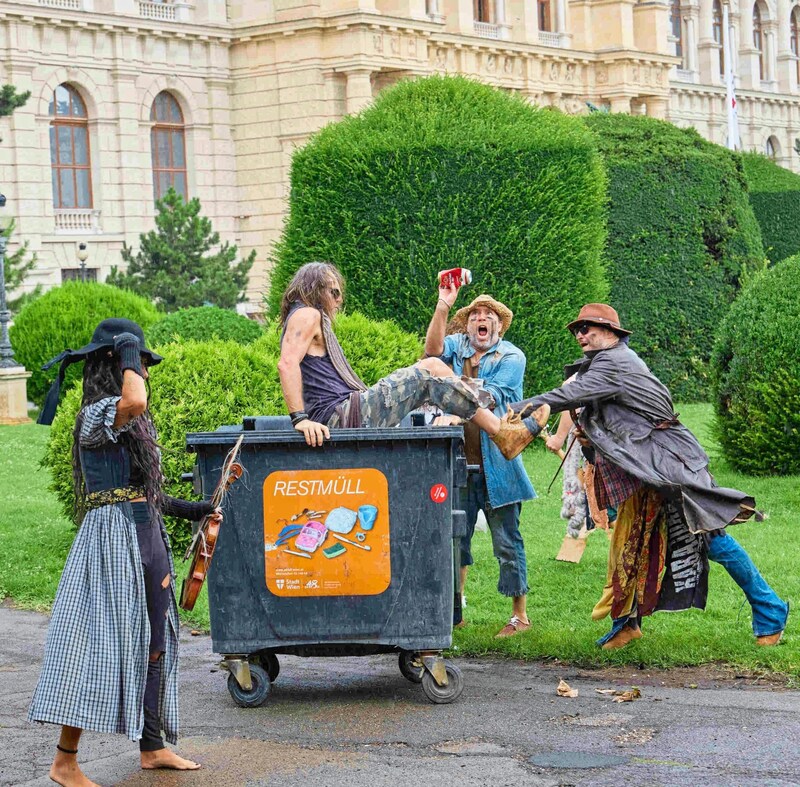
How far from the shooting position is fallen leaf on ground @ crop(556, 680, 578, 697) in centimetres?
654

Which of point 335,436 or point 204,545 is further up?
point 335,436

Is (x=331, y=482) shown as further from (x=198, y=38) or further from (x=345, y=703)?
(x=198, y=38)

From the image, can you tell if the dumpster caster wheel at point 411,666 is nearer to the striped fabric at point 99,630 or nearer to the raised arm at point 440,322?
the striped fabric at point 99,630

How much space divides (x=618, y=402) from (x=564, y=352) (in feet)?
27.9

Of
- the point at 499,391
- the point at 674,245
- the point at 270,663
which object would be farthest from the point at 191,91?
the point at 270,663

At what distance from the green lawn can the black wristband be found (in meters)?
2.73

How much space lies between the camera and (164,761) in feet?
18.4

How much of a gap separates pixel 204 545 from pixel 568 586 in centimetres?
348

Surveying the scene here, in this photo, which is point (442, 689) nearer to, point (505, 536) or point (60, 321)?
point (505, 536)

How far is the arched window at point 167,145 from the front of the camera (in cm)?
3866

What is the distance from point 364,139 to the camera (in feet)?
49.2

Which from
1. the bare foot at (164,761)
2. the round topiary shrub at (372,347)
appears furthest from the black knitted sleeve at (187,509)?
the round topiary shrub at (372,347)

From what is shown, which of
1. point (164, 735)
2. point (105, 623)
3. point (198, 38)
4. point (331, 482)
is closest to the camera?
point (105, 623)

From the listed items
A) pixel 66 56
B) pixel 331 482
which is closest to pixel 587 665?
pixel 331 482
